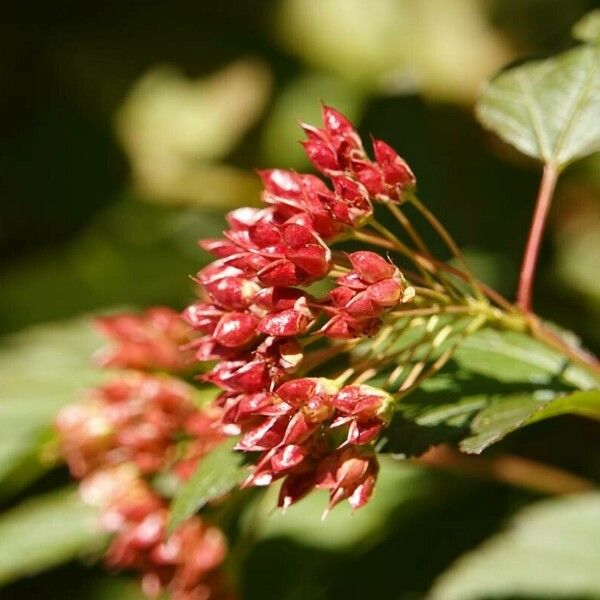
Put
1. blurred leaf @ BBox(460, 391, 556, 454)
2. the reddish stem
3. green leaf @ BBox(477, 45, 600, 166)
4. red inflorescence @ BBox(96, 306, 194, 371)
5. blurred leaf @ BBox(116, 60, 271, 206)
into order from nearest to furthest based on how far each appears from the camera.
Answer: blurred leaf @ BBox(460, 391, 556, 454)
the reddish stem
green leaf @ BBox(477, 45, 600, 166)
red inflorescence @ BBox(96, 306, 194, 371)
blurred leaf @ BBox(116, 60, 271, 206)

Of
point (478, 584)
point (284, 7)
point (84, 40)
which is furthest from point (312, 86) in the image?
point (478, 584)

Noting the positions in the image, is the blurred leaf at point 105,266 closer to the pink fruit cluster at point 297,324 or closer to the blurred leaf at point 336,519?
the blurred leaf at point 336,519

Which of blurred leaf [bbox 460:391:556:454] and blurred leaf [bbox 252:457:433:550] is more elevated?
blurred leaf [bbox 460:391:556:454]

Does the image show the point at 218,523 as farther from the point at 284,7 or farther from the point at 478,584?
the point at 284,7

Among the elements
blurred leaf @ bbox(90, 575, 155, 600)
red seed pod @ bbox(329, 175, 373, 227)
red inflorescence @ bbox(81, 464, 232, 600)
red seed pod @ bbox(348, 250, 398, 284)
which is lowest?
blurred leaf @ bbox(90, 575, 155, 600)

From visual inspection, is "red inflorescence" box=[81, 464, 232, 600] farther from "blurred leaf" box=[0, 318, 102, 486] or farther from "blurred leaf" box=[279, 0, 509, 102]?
"blurred leaf" box=[279, 0, 509, 102]

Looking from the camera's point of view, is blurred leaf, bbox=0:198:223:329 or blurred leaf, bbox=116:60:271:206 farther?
blurred leaf, bbox=116:60:271:206

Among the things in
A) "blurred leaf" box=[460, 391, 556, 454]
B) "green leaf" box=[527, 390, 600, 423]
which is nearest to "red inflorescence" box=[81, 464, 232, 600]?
"blurred leaf" box=[460, 391, 556, 454]

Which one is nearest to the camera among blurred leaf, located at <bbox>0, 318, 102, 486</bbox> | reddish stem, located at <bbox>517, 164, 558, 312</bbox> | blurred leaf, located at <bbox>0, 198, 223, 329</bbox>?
reddish stem, located at <bbox>517, 164, 558, 312</bbox>
